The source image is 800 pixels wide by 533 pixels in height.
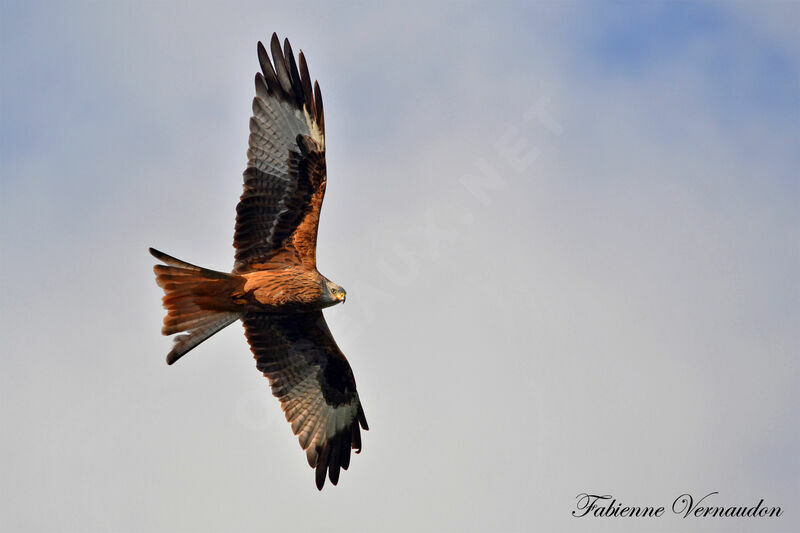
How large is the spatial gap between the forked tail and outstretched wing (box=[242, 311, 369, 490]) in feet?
3.35

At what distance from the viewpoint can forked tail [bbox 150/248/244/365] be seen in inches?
467

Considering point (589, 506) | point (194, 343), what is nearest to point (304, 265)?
point (194, 343)

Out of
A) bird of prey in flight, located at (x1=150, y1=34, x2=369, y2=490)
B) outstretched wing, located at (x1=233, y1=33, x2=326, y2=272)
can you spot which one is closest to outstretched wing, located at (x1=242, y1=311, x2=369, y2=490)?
bird of prey in flight, located at (x1=150, y1=34, x2=369, y2=490)

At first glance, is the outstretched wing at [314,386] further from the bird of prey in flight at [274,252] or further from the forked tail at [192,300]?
the forked tail at [192,300]

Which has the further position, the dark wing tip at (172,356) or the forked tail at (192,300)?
the dark wing tip at (172,356)

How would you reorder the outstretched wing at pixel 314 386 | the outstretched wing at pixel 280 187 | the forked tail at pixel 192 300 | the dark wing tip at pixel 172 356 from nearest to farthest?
the forked tail at pixel 192 300 → the dark wing tip at pixel 172 356 → the outstretched wing at pixel 280 187 → the outstretched wing at pixel 314 386

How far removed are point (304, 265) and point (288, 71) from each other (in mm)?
2121

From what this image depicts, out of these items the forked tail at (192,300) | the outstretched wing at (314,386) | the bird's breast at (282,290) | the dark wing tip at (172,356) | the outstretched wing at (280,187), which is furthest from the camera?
the outstretched wing at (314,386)

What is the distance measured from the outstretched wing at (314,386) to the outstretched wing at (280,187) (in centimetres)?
100

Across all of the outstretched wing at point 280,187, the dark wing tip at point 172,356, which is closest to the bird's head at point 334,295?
the outstretched wing at point 280,187

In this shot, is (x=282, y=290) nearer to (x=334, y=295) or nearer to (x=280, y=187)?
(x=334, y=295)

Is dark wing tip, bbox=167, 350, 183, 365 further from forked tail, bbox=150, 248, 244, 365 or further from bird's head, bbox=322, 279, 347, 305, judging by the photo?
bird's head, bbox=322, 279, 347, 305

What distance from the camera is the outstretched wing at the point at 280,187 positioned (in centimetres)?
1252

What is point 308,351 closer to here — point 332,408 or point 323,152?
point 332,408
